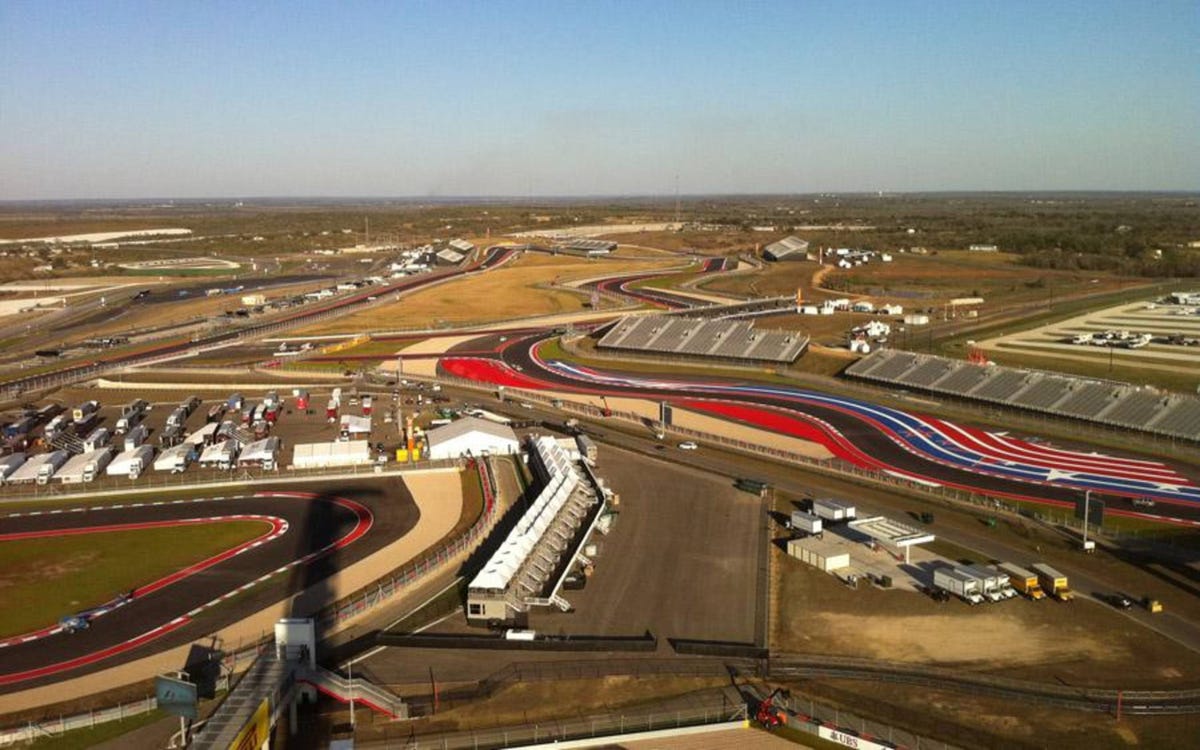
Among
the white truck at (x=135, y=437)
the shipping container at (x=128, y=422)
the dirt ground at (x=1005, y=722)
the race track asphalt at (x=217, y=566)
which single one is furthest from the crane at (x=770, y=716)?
the shipping container at (x=128, y=422)

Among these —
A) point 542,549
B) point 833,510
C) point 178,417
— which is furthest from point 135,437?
point 833,510

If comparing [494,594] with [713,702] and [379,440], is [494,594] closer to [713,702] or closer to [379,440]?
[713,702]

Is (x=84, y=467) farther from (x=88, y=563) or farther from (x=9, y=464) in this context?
(x=88, y=563)

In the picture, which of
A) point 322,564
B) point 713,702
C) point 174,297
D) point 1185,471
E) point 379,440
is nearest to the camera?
point 713,702

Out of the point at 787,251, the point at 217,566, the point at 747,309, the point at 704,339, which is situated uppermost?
the point at 787,251

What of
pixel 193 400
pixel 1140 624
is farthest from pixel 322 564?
pixel 193 400

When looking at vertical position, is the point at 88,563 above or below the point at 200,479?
below

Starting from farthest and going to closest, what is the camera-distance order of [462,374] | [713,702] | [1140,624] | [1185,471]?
[462,374]
[1185,471]
[1140,624]
[713,702]
